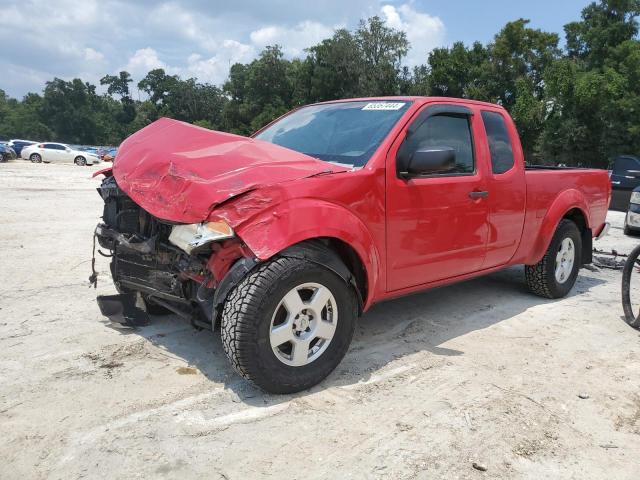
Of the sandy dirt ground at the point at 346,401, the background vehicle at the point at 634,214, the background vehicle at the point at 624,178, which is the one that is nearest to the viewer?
the sandy dirt ground at the point at 346,401

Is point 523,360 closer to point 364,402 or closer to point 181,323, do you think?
point 364,402

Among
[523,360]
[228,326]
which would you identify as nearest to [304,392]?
[228,326]

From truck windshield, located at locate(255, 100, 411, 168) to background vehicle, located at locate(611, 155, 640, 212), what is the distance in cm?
1267

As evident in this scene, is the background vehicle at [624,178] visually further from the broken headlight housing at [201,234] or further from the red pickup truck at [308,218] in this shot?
the broken headlight housing at [201,234]

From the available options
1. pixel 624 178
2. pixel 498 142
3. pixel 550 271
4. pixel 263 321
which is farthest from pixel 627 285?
pixel 624 178

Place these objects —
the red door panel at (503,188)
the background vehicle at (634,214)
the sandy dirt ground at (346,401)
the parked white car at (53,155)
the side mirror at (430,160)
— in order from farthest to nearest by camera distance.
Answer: the parked white car at (53,155), the background vehicle at (634,214), the red door panel at (503,188), the side mirror at (430,160), the sandy dirt ground at (346,401)

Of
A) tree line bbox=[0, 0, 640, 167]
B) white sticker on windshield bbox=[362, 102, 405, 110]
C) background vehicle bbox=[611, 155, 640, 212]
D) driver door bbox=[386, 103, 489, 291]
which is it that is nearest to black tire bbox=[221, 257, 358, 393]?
driver door bbox=[386, 103, 489, 291]

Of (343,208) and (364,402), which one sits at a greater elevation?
(343,208)

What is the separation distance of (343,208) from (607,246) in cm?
787

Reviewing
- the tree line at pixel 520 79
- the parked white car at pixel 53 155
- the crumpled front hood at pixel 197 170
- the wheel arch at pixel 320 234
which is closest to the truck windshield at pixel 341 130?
the crumpled front hood at pixel 197 170

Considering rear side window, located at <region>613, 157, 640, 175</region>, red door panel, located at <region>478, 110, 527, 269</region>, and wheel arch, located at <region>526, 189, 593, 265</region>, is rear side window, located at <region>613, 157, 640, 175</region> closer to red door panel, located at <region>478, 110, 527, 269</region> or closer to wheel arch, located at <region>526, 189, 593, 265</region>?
wheel arch, located at <region>526, 189, 593, 265</region>

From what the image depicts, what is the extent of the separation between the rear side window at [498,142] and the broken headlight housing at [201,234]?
2647 millimetres

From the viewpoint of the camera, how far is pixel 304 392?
3207 millimetres

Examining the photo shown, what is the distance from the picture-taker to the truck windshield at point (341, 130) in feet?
12.3
